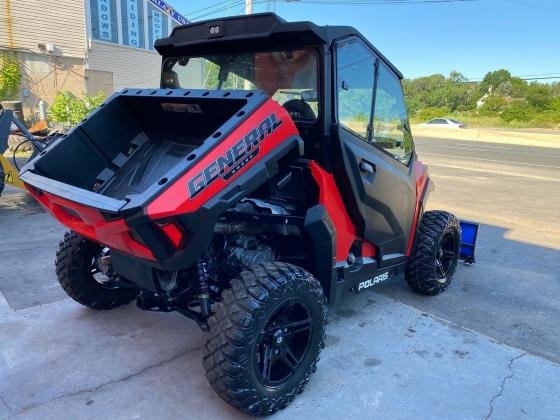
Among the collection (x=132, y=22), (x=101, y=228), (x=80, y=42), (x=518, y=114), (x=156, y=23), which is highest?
(x=156, y=23)

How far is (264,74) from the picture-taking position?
3455 mm

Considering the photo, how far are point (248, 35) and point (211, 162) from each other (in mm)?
1235

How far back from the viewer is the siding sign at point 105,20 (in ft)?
62.5

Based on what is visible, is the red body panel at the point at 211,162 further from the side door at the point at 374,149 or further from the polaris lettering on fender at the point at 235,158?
the side door at the point at 374,149

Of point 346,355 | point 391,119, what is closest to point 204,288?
point 346,355

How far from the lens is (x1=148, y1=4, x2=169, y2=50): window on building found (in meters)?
20.9

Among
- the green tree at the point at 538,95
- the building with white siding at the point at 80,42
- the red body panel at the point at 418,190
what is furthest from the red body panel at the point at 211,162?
the green tree at the point at 538,95

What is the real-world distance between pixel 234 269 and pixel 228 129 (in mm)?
1046

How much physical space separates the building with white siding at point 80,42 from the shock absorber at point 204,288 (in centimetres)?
1756

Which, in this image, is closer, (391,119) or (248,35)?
(248,35)

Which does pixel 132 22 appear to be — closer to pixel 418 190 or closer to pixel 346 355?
pixel 418 190

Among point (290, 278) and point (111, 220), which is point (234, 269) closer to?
point (290, 278)

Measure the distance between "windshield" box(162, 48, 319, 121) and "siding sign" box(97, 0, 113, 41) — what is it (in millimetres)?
17600

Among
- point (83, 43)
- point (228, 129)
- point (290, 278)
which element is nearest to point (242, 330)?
point (290, 278)
